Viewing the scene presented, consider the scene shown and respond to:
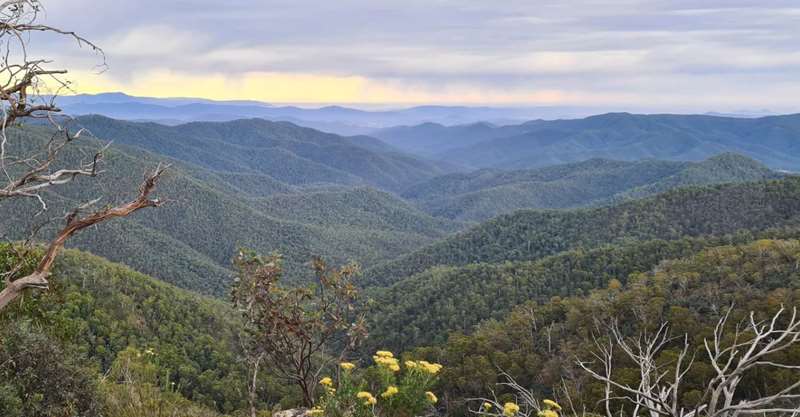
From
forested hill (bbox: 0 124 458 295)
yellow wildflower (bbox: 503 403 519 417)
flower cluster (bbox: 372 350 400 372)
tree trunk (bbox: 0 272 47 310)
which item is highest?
tree trunk (bbox: 0 272 47 310)

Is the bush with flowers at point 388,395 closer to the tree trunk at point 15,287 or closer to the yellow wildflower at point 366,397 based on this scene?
the yellow wildflower at point 366,397

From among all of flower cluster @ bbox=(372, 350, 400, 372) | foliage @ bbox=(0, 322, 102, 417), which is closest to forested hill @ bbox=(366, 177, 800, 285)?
flower cluster @ bbox=(372, 350, 400, 372)

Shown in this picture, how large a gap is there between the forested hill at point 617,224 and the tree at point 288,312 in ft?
306

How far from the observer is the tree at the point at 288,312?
11.5 m

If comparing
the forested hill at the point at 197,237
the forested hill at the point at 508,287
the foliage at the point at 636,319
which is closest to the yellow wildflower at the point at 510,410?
the foliage at the point at 636,319

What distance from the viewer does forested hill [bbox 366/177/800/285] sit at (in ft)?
316

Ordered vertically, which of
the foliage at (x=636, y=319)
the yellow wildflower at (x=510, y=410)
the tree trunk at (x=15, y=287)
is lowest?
the foliage at (x=636, y=319)

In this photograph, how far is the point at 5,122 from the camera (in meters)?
6.86

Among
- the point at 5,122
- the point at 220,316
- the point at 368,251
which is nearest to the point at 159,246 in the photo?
the point at 368,251

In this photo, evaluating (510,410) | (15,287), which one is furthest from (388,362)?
(15,287)

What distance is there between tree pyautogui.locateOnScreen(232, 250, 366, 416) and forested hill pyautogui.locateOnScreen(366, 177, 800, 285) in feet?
306

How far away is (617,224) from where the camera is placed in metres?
110

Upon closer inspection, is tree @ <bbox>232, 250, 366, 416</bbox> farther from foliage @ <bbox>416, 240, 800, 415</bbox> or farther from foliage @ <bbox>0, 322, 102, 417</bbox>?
foliage @ <bbox>416, 240, 800, 415</bbox>

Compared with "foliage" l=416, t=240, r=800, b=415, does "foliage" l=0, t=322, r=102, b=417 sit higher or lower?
higher
